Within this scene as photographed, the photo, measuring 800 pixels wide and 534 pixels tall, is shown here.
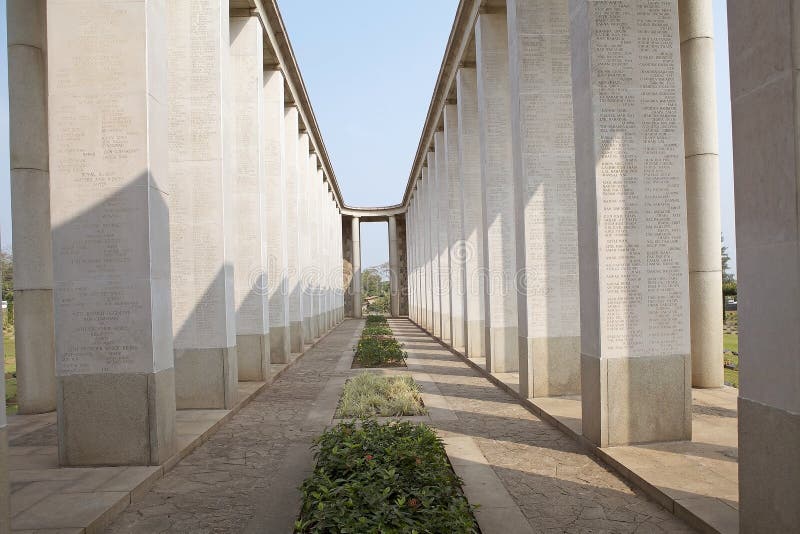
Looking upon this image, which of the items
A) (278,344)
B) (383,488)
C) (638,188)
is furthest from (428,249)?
(383,488)

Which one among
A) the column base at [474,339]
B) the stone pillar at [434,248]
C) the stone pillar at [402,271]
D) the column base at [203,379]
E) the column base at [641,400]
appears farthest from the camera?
the stone pillar at [402,271]

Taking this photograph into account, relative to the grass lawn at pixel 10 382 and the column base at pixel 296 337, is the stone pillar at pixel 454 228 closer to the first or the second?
the column base at pixel 296 337

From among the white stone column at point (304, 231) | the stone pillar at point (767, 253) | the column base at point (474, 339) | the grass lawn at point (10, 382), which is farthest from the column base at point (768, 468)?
the white stone column at point (304, 231)

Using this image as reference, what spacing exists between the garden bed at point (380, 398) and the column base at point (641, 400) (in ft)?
12.3

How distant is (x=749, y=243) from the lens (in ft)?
15.1

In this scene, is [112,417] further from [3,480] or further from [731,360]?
[731,360]

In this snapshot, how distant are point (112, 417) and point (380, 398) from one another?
5.14 metres

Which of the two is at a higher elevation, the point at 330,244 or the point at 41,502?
the point at 330,244

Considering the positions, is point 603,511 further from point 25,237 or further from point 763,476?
point 25,237

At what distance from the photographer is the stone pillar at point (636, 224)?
773 centimetres

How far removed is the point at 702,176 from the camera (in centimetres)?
1225

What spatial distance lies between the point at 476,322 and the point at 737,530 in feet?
45.0

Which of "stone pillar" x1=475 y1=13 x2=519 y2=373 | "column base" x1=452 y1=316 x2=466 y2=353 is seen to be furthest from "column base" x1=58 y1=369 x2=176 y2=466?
"column base" x1=452 y1=316 x2=466 y2=353

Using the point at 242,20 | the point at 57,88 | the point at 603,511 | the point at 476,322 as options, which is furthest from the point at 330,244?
the point at 603,511
